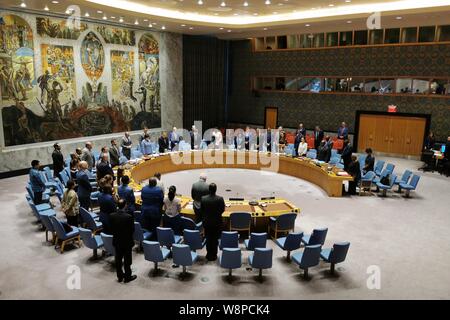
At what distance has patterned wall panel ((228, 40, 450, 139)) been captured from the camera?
15938 mm

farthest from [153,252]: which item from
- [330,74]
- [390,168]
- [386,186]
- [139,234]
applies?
[330,74]

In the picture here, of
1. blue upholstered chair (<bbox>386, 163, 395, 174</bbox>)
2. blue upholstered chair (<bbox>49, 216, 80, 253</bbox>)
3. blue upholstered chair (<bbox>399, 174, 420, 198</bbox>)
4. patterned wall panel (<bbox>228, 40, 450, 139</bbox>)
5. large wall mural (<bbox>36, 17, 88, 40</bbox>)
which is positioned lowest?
blue upholstered chair (<bbox>49, 216, 80, 253</bbox>)

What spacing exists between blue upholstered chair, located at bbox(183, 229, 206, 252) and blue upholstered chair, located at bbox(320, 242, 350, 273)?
7.34 feet

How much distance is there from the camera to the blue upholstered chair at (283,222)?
7.97m

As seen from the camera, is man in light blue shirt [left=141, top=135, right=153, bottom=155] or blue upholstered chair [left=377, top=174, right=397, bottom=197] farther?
man in light blue shirt [left=141, top=135, right=153, bottom=155]

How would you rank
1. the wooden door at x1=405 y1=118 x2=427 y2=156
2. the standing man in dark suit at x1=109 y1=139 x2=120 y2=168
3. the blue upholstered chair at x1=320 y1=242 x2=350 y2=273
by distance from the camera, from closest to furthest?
the blue upholstered chair at x1=320 y1=242 x2=350 y2=273
the standing man in dark suit at x1=109 y1=139 x2=120 y2=168
the wooden door at x1=405 y1=118 x2=427 y2=156

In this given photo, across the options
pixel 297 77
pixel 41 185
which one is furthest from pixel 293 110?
pixel 41 185

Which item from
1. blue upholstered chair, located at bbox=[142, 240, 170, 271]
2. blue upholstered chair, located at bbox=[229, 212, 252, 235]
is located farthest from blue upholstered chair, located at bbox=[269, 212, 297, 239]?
blue upholstered chair, located at bbox=[142, 240, 170, 271]

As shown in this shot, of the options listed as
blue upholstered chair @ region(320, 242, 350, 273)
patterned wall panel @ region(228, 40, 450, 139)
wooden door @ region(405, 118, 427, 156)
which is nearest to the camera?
blue upholstered chair @ region(320, 242, 350, 273)

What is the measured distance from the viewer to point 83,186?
8.83m

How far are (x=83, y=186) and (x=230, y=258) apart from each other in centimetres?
432

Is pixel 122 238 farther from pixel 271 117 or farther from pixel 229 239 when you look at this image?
pixel 271 117

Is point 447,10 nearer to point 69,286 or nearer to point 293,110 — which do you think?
point 293,110

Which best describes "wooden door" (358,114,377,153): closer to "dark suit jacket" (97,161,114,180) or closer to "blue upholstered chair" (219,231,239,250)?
"dark suit jacket" (97,161,114,180)
